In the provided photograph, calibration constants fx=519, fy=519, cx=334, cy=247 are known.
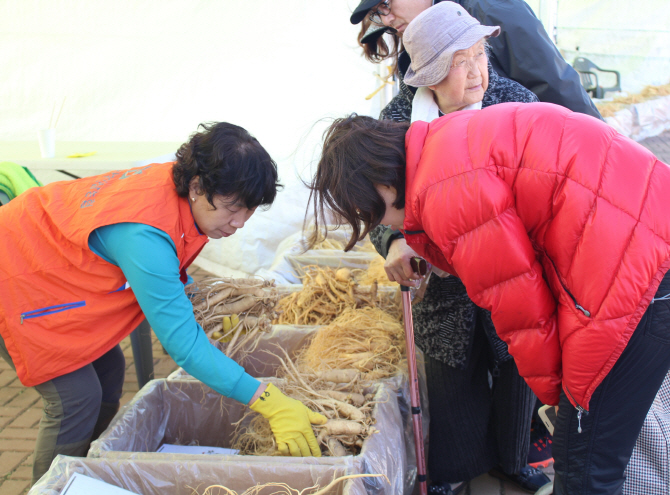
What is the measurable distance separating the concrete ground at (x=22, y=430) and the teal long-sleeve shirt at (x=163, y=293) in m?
1.39

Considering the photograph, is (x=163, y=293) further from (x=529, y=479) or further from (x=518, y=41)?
(x=529, y=479)

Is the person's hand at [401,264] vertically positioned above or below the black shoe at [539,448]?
above

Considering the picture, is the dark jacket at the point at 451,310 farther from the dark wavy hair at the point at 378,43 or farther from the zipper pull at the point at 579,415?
the zipper pull at the point at 579,415

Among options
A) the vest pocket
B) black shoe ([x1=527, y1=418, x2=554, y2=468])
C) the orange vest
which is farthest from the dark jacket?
the vest pocket

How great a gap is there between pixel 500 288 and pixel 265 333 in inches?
50.1

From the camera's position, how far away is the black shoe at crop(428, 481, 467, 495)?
2.13m

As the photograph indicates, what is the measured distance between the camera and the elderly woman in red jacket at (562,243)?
43.3 inches

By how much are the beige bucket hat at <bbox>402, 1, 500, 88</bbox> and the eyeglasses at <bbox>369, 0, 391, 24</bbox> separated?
262 mm

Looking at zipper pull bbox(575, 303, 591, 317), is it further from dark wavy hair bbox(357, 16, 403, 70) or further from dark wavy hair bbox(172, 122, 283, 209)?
dark wavy hair bbox(357, 16, 403, 70)

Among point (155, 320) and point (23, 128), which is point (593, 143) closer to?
point (155, 320)

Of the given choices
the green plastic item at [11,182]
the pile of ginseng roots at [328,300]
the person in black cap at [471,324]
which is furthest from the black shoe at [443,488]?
the green plastic item at [11,182]

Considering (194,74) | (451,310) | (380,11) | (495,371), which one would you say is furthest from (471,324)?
(194,74)

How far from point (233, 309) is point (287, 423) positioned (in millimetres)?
607

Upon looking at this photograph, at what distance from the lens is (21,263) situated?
5.11ft
